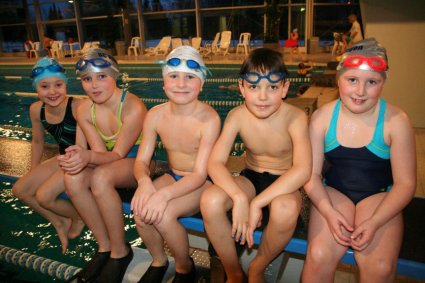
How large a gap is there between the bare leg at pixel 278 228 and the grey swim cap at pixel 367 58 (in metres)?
0.84

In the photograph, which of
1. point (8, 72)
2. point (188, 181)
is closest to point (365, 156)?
point (188, 181)

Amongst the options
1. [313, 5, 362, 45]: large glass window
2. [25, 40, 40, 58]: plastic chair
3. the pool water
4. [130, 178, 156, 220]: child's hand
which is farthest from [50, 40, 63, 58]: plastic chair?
[130, 178, 156, 220]: child's hand

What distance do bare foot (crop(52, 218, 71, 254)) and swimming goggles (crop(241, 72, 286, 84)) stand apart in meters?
1.99

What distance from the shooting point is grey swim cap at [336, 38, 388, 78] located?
1892 mm

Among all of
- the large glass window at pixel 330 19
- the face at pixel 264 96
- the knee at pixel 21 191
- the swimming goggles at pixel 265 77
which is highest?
the large glass window at pixel 330 19

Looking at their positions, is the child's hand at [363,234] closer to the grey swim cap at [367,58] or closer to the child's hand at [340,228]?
the child's hand at [340,228]

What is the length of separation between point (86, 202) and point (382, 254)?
1.93 meters

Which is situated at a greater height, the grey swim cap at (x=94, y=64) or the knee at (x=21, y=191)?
the grey swim cap at (x=94, y=64)

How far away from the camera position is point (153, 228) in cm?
224

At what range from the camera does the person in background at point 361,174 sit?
182 cm

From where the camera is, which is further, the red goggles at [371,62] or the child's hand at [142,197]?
the child's hand at [142,197]

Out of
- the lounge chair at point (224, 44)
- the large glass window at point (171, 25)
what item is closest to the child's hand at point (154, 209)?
the lounge chair at point (224, 44)

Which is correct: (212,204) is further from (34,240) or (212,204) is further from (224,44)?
(224,44)

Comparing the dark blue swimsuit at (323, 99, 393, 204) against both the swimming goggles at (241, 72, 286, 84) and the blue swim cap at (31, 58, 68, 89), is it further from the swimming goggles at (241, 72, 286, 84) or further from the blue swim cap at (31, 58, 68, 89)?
the blue swim cap at (31, 58, 68, 89)
